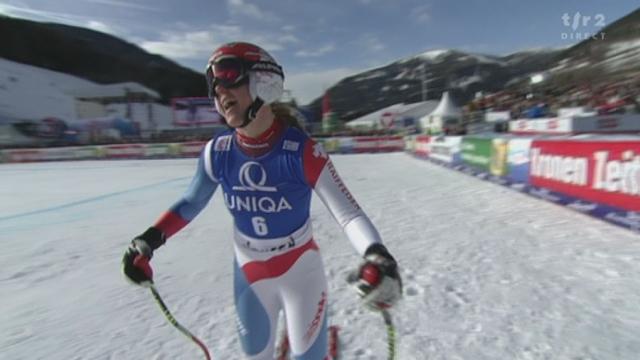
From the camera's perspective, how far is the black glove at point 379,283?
5.32ft

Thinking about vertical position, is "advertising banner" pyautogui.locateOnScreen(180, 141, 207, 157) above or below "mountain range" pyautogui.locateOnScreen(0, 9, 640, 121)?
below

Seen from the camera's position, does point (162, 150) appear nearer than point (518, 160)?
No

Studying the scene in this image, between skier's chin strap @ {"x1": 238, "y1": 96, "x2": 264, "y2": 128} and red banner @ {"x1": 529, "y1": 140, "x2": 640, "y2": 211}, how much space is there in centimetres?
598

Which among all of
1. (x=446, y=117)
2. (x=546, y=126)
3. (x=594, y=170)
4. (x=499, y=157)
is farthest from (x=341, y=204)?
(x=446, y=117)

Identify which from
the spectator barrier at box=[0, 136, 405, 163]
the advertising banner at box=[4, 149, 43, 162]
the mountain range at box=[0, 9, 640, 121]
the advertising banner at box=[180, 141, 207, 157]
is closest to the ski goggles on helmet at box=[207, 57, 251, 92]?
the spectator barrier at box=[0, 136, 405, 163]

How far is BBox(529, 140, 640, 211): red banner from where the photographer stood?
5.93 metres

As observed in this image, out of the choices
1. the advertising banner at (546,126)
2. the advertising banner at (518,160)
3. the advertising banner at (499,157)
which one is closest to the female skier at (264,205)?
the advertising banner at (518,160)

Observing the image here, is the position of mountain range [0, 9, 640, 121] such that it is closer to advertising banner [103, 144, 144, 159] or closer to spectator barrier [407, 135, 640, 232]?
advertising banner [103, 144, 144, 159]

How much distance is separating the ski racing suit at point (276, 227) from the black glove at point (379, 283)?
33cm

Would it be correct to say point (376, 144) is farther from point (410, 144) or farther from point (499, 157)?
point (499, 157)

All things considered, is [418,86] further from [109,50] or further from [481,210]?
[481,210]

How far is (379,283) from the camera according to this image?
63.8 inches

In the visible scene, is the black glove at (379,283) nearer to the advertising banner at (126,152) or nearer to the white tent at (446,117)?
the advertising banner at (126,152)

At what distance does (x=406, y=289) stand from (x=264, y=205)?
2.77m
